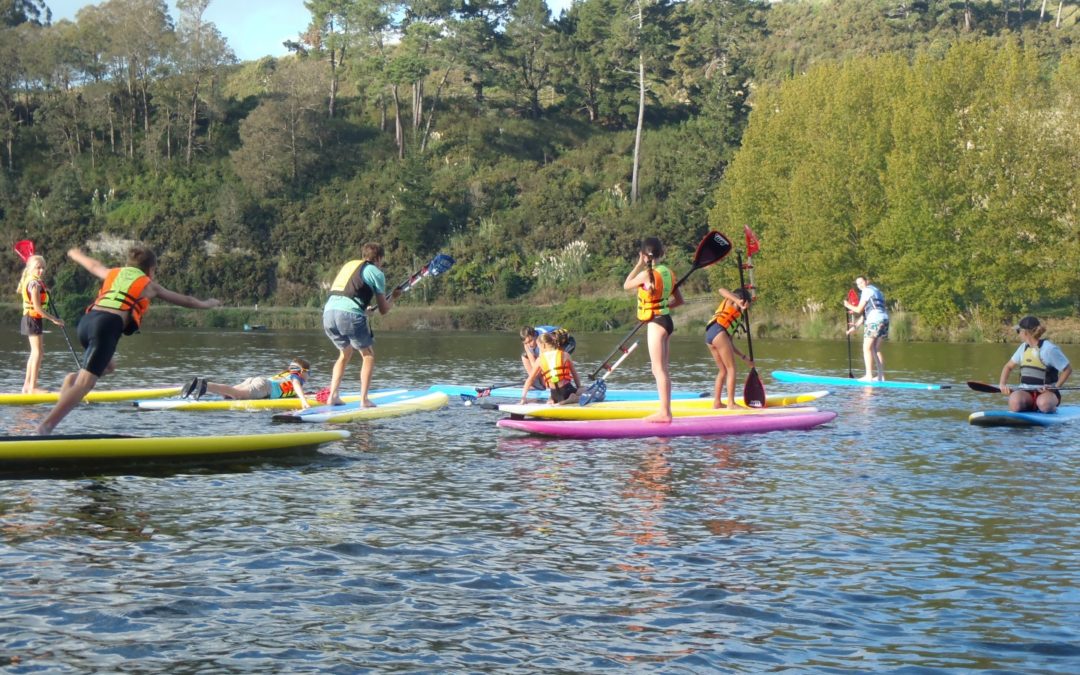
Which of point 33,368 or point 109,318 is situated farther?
point 33,368

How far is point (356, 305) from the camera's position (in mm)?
15102

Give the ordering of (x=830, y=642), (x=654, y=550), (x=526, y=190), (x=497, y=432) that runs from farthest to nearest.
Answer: (x=526, y=190), (x=497, y=432), (x=654, y=550), (x=830, y=642)

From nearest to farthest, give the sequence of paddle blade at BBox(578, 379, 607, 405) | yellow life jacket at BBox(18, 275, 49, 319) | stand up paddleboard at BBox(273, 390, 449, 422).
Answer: stand up paddleboard at BBox(273, 390, 449, 422) < paddle blade at BBox(578, 379, 607, 405) < yellow life jacket at BBox(18, 275, 49, 319)

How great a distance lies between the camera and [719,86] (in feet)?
204

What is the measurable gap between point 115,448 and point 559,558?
4.81m

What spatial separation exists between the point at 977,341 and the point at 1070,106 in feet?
26.2

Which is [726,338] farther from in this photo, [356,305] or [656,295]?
[356,305]

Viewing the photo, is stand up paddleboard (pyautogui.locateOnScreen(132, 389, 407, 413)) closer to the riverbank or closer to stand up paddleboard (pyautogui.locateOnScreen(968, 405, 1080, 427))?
stand up paddleboard (pyautogui.locateOnScreen(968, 405, 1080, 427))

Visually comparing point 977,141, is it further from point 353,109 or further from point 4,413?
point 353,109

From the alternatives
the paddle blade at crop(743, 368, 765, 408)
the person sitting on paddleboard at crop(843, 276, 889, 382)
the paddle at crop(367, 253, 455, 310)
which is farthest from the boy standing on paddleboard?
the person sitting on paddleboard at crop(843, 276, 889, 382)

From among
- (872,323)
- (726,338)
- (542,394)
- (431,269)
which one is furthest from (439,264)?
(872,323)

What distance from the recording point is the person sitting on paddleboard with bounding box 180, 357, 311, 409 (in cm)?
1638

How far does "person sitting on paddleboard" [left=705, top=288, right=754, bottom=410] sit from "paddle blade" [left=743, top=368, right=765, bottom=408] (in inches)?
6.7

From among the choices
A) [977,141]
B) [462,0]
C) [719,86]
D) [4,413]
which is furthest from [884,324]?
[462,0]
